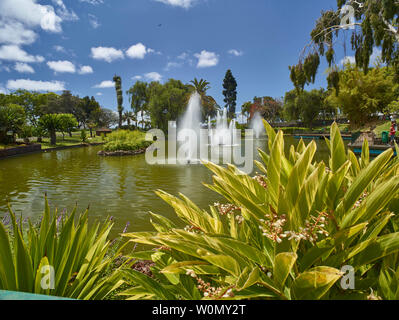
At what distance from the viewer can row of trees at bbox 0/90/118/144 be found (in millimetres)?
24359

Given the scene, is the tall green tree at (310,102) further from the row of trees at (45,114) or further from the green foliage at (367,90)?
the row of trees at (45,114)

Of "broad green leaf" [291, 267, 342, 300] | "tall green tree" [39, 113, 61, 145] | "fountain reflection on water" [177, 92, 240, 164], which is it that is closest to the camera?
"broad green leaf" [291, 267, 342, 300]

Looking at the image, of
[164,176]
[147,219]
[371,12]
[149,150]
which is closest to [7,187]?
[164,176]

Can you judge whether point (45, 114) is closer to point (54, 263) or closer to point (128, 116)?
point (128, 116)

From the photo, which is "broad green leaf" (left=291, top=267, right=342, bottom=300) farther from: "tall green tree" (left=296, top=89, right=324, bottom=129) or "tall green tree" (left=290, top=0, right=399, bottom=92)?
"tall green tree" (left=296, top=89, right=324, bottom=129)

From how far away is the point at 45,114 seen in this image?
37844 mm

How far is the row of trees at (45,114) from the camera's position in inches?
959

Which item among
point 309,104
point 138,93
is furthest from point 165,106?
point 309,104

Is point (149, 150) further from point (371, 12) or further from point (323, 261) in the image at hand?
point (323, 261)

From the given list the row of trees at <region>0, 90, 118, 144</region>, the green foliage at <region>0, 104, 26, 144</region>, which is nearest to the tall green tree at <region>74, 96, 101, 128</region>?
the row of trees at <region>0, 90, 118, 144</region>

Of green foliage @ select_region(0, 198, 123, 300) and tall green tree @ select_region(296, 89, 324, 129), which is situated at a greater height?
tall green tree @ select_region(296, 89, 324, 129)

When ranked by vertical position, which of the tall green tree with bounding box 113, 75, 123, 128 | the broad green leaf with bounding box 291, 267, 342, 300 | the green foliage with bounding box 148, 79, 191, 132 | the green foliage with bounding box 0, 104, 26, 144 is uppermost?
the tall green tree with bounding box 113, 75, 123, 128
